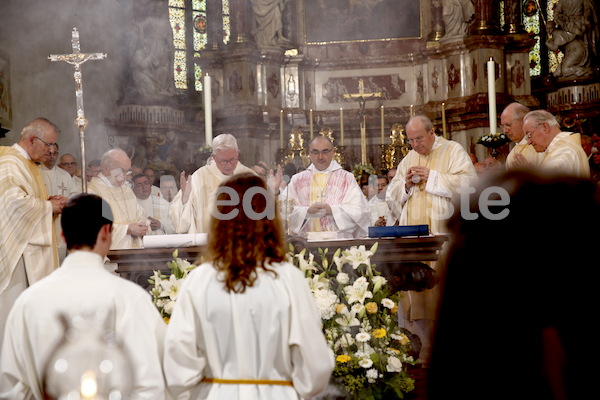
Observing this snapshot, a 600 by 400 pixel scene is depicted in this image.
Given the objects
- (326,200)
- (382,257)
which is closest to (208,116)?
(326,200)

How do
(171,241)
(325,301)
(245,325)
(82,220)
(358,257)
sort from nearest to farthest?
(245,325) < (82,220) < (325,301) < (358,257) < (171,241)

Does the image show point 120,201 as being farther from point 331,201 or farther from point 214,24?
point 214,24

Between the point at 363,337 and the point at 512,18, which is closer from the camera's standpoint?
the point at 363,337

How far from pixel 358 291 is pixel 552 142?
2.41 metres

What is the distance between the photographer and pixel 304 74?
558 inches

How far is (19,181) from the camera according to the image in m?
6.44

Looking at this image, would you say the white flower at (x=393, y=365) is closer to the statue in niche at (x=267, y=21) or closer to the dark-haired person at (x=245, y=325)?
the dark-haired person at (x=245, y=325)

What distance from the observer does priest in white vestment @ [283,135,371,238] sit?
691 centimetres

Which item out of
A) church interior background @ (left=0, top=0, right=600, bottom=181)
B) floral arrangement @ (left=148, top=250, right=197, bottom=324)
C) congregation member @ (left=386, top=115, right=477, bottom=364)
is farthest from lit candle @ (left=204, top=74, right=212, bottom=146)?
church interior background @ (left=0, top=0, right=600, bottom=181)

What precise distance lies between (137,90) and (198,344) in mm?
11005

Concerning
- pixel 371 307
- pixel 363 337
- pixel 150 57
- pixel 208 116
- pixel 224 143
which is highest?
pixel 150 57

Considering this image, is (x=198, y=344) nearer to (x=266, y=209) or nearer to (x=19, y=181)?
(x=266, y=209)

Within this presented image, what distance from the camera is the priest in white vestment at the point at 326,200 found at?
691cm

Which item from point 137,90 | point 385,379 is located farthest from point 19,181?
point 137,90
